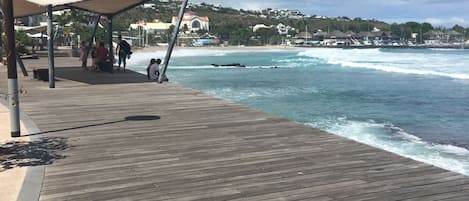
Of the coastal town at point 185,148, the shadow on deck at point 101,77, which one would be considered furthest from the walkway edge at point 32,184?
the shadow on deck at point 101,77

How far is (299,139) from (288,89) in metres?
20.8

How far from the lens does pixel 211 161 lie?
5.87 meters

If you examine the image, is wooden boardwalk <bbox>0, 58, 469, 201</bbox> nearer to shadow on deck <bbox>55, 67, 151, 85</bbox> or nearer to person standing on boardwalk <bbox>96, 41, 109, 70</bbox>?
shadow on deck <bbox>55, 67, 151, 85</bbox>

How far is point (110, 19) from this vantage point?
769 inches

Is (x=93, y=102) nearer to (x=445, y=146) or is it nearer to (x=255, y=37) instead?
(x=445, y=146)

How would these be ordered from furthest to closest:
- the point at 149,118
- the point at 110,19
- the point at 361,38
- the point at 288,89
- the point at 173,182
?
the point at 361,38
the point at 288,89
the point at 110,19
the point at 149,118
the point at 173,182

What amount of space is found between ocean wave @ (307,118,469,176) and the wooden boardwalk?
3842mm

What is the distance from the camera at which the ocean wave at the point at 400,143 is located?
10.4 metres

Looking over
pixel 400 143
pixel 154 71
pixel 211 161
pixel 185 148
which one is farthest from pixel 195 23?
pixel 211 161

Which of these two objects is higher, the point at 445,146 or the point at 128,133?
the point at 128,133

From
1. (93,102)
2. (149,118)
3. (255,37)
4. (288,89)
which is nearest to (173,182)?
(149,118)

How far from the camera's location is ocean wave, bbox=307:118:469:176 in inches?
408

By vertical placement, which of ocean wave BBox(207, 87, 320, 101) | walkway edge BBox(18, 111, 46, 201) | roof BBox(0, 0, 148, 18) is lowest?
ocean wave BBox(207, 87, 320, 101)

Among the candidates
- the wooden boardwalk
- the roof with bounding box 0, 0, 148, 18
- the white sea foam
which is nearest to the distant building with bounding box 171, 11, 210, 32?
the white sea foam
